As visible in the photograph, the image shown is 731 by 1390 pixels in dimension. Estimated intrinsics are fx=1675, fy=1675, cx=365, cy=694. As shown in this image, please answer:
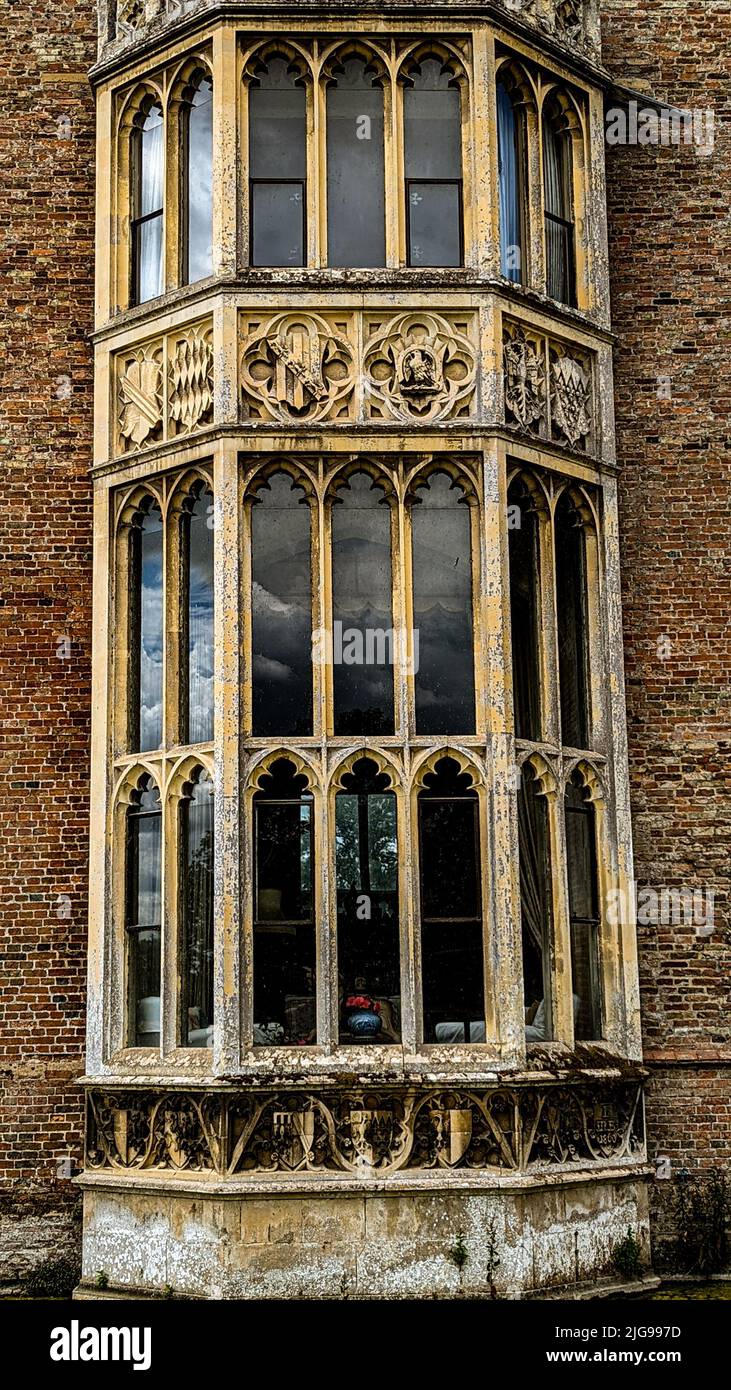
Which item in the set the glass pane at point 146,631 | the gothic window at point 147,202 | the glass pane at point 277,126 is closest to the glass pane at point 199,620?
the glass pane at point 146,631

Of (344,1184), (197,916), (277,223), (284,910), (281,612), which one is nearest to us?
(344,1184)

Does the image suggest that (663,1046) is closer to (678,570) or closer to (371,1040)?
(371,1040)

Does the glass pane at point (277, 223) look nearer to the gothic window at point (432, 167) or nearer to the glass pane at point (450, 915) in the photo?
the gothic window at point (432, 167)

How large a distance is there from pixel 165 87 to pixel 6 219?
1.70 m

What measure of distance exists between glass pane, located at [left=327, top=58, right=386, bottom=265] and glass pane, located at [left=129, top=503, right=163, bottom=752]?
7.28 feet

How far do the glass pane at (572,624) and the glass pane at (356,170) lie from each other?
2.23m

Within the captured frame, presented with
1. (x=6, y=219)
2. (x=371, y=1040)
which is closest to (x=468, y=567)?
(x=371, y=1040)

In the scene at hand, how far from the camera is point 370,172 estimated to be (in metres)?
11.3

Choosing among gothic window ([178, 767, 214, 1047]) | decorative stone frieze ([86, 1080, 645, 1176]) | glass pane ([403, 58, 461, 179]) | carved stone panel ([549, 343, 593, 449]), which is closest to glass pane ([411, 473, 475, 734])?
carved stone panel ([549, 343, 593, 449])

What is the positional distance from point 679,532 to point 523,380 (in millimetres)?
1967

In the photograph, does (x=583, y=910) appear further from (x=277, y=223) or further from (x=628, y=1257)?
(x=277, y=223)

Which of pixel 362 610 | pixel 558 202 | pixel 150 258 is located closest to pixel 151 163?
pixel 150 258

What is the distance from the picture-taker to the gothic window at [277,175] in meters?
11.2

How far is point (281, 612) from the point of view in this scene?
10.8 metres
